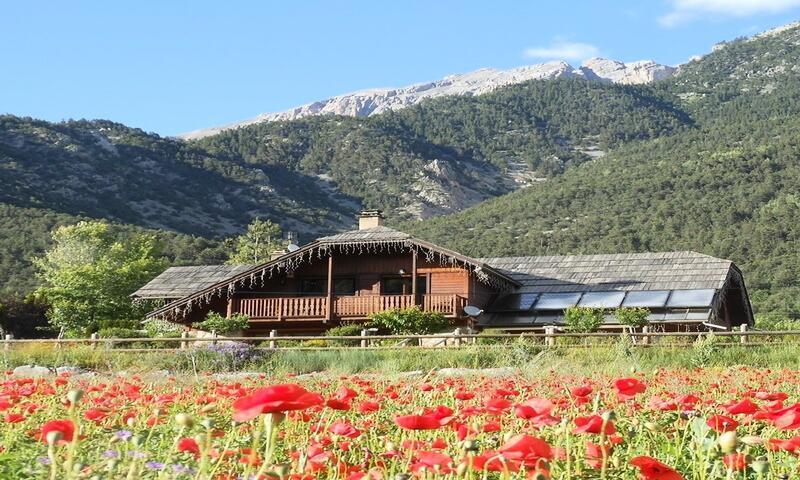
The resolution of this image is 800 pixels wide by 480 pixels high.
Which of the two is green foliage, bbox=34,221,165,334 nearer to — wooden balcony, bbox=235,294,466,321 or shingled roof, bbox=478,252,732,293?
wooden balcony, bbox=235,294,466,321

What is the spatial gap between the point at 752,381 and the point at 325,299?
24806 mm

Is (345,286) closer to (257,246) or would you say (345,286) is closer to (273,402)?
(273,402)

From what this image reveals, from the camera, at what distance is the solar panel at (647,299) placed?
31.0 m

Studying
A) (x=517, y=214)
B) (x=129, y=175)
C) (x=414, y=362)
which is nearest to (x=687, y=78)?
(x=517, y=214)

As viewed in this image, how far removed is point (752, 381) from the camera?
9.40 m

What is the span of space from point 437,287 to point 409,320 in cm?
368

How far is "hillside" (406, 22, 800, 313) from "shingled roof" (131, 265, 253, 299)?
95.5 ft

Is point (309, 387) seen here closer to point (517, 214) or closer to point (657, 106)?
point (517, 214)

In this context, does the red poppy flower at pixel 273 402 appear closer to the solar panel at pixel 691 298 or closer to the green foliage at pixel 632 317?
the green foliage at pixel 632 317

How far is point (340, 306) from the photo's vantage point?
108 feet

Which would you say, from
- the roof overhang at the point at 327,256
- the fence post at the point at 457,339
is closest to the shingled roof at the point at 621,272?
the roof overhang at the point at 327,256

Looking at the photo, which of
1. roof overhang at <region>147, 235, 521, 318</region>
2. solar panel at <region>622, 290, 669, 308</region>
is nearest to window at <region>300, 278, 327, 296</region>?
roof overhang at <region>147, 235, 521, 318</region>

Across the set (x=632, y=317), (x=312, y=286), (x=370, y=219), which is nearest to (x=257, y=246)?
(x=370, y=219)

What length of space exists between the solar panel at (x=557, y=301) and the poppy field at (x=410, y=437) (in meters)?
23.3
